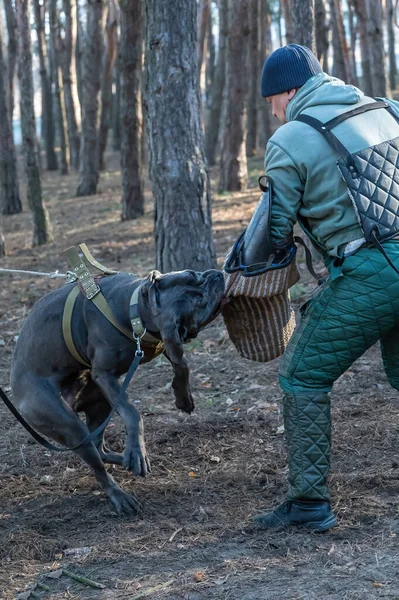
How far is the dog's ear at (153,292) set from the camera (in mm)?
4387

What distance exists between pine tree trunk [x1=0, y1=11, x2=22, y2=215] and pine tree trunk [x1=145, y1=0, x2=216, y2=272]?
27.2 feet

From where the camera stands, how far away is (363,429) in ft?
18.9

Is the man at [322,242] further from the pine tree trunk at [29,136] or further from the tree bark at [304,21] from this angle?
the pine tree trunk at [29,136]

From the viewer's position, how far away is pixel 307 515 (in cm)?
428

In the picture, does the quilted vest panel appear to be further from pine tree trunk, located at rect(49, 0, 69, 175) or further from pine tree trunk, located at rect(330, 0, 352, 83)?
pine tree trunk, located at rect(49, 0, 69, 175)

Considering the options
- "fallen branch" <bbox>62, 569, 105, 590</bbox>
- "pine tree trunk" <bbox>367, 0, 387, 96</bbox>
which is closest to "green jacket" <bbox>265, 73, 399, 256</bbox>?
"fallen branch" <bbox>62, 569, 105, 590</bbox>

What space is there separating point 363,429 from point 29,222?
12.6m

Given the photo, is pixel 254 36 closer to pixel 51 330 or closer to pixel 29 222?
pixel 29 222

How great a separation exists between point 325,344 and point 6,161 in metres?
13.9

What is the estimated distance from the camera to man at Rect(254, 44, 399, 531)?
3.90 metres

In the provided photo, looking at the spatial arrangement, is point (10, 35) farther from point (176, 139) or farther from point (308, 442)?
point (308, 442)

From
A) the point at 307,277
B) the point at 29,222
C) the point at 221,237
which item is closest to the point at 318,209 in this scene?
the point at 307,277

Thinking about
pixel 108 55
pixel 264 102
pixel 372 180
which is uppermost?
pixel 108 55

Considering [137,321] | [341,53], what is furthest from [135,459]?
[341,53]
